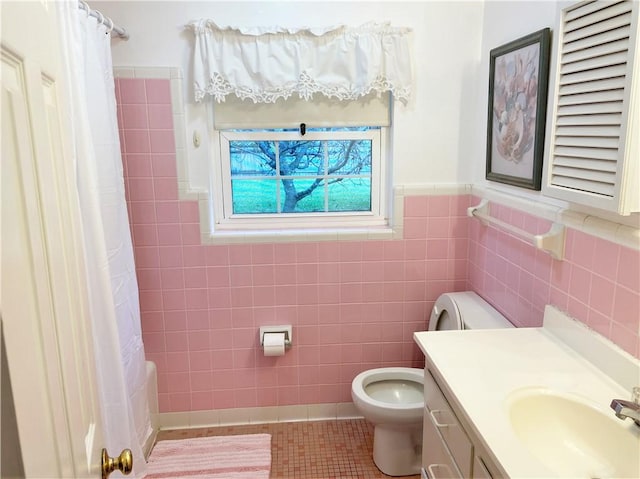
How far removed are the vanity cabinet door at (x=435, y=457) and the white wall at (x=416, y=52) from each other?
1221 millimetres

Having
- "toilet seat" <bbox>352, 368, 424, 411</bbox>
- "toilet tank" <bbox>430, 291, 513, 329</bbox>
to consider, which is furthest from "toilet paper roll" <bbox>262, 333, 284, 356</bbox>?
"toilet tank" <bbox>430, 291, 513, 329</bbox>

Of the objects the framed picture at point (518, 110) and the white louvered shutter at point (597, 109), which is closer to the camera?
the white louvered shutter at point (597, 109)

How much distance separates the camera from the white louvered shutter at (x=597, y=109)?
113cm

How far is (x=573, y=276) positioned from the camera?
1.60 meters

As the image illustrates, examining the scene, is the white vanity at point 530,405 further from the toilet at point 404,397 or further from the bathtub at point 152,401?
the bathtub at point 152,401

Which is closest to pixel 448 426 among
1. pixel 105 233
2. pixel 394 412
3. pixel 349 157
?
pixel 394 412

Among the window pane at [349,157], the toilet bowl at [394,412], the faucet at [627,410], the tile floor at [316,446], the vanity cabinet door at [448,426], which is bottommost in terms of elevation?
the tile floor at [316,446]

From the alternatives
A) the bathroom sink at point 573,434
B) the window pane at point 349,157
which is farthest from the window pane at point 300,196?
the bathroom sink at point 573,434

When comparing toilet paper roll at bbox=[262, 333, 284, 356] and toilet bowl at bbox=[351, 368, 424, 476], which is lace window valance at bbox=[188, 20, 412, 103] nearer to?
toilet paper roll at bbox=[262, 333, 284, 356]

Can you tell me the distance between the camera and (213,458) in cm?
235

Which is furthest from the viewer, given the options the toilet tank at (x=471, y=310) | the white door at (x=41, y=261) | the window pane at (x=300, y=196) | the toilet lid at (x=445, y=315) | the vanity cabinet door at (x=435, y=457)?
the window pane at (x=300, y=196)

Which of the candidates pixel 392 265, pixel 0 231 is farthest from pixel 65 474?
pixel 392 265

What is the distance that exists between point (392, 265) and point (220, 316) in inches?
36.3

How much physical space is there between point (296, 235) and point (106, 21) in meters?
1.23
